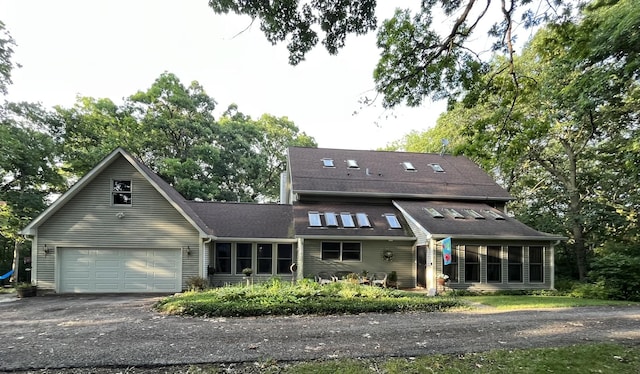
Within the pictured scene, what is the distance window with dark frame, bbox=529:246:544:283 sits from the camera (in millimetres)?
15141

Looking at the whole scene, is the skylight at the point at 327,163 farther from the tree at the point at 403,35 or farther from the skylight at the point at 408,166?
the tree at the point at 403,35

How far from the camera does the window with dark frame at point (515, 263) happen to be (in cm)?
1504

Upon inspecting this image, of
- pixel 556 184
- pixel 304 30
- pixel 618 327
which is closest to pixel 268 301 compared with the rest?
pixel 304 30

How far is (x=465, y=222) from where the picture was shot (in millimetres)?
15609

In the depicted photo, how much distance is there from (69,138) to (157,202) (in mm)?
13472

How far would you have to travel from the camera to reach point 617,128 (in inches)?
471

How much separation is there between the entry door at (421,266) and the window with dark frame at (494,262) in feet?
8.96

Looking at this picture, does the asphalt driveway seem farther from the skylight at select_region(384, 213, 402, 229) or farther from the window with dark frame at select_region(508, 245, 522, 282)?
the skylight at select_region(384, 213, 402, 229)

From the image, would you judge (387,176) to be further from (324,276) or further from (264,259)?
(264,259)

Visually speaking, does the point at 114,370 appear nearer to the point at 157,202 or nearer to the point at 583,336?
the point at 583,336

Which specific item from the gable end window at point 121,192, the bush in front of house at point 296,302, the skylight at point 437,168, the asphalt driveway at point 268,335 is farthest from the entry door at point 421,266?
the gable end window at point 121,192

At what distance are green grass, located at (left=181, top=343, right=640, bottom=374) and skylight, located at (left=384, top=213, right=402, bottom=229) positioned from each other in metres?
Answer: 10.6

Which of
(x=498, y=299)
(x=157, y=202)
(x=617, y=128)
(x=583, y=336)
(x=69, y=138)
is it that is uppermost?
(x=69, y=138)

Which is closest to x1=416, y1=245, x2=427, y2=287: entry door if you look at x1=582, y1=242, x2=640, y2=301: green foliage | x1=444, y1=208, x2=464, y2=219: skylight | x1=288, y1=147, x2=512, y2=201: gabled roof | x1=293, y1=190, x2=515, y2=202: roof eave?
x1=444, y1=208, x2=464, y2=219: skylight
